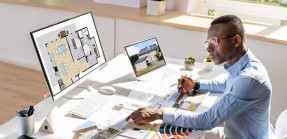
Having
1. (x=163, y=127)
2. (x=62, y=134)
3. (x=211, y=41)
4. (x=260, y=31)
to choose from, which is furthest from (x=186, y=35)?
(x=62, y=134)

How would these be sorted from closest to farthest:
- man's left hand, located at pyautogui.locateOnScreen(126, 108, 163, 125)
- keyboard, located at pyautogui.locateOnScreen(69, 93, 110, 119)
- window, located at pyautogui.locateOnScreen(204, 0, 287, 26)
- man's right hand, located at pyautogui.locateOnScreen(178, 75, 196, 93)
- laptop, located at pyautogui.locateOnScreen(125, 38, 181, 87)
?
man's left hand, located at pyautogui.locateOnScreen(126, 108, 163, 125), keyboard, located at pyautogui.locateOnScreen(69, 93, 110, 119), man's right hand, located at pyautogui.locateOnScreen(178, 75, 196, 93), laptop, located at pyautogui.locateOnScreen(125, 38, 181, 87), window, located at pyautogui.locateOnScreen(204, 0, 287, 26)

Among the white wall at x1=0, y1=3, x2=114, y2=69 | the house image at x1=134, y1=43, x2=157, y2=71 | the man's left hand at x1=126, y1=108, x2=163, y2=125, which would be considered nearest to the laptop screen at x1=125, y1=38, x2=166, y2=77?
the house image at x1=134, y1=43, x2=157, y2=71

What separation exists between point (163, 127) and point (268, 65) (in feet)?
6.28

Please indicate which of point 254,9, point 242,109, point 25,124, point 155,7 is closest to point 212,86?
point 242,109

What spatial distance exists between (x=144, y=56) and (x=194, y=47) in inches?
46.9

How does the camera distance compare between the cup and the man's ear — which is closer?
the cup

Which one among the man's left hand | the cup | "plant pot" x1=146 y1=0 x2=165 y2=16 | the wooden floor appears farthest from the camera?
"plant pot" x1=146 y1=0 x2=165 y2=16

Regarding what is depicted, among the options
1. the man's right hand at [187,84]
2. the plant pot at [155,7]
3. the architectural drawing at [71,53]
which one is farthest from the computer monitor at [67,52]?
the plant pot at [155,7]

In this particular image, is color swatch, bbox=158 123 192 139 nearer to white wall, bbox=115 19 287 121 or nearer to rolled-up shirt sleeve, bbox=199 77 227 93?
rolled-up shirt sleeve, bbox=199 77 227 93

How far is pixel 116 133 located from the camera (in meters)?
1.69

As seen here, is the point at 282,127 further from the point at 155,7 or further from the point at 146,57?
the point at 155,7

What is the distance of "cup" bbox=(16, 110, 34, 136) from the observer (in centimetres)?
162

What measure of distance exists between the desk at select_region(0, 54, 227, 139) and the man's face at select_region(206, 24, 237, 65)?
34 cm

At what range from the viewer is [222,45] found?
1.81 m
